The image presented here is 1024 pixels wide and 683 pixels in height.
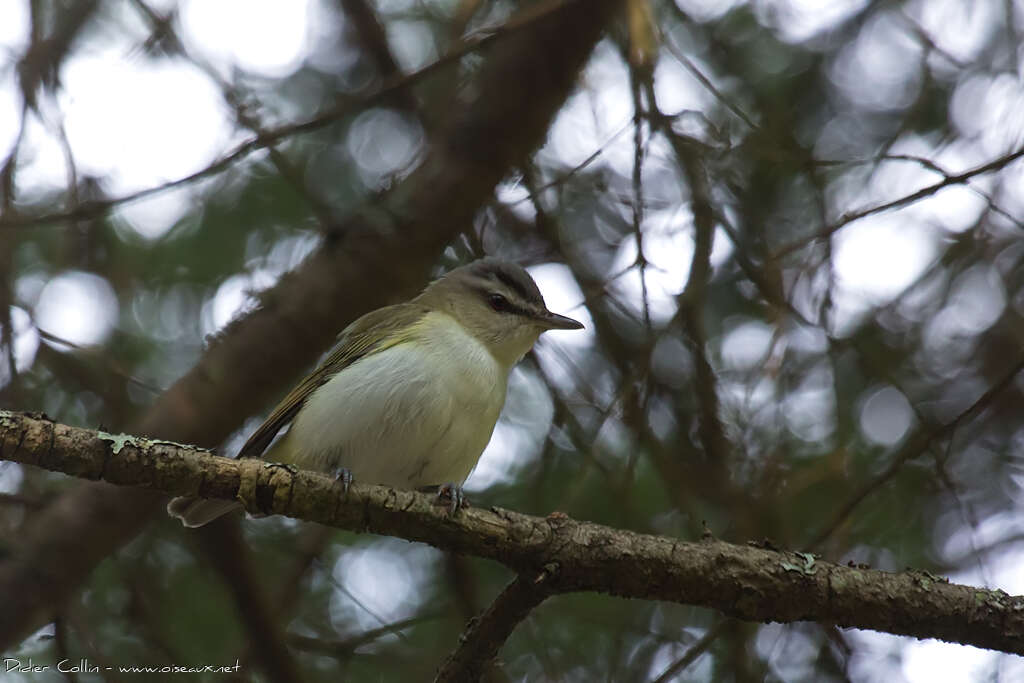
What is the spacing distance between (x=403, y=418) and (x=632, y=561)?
1409 mm

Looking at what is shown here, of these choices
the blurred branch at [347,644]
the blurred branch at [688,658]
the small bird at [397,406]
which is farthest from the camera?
the blurred branch at [347,644]

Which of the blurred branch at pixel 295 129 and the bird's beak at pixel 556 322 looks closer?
the blurred branch at pixel 295 129

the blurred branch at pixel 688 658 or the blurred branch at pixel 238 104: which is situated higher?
the blurred branch at pixel 238 104

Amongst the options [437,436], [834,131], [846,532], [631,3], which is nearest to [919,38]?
[834,131]

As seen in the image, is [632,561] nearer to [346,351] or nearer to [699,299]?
[699,299]

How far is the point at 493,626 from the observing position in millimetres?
2916

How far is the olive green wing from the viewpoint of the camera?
437 cm

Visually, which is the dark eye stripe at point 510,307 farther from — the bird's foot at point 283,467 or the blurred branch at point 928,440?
the bird's foot at point 283,467

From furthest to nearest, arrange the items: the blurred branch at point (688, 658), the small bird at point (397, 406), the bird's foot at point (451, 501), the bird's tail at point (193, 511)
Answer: the small bird at point (397, 406) < the bird's tail at point (193, 511) < the blurred branch at point (688, 658) < the bird's foot at point (451, 501)

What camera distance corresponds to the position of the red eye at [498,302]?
4844 millimetres

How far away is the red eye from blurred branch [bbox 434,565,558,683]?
6.86ft

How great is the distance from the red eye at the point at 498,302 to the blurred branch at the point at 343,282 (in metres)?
0.34

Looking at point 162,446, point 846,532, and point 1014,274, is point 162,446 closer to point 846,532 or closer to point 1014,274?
point 846,532

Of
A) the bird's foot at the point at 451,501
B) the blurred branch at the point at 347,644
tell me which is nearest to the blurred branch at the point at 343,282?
the blurred branch at the point at 347,644
